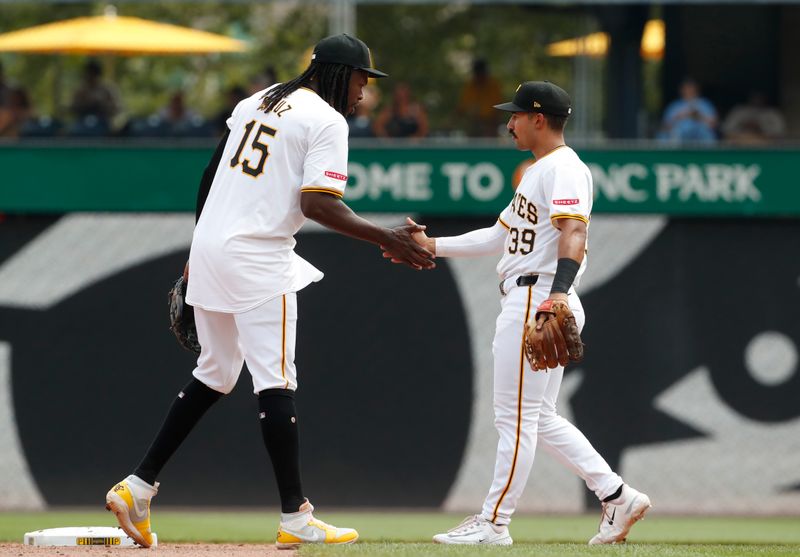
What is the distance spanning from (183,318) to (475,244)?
145cm

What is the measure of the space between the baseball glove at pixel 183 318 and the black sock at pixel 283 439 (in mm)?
486

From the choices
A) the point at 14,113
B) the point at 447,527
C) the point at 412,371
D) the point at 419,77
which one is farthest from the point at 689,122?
the point at 419,77

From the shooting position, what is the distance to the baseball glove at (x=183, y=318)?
5.82m

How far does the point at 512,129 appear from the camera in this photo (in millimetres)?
6137

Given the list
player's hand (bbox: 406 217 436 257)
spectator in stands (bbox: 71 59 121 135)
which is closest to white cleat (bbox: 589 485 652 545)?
player's hand (bbox: 406 217 436 257)

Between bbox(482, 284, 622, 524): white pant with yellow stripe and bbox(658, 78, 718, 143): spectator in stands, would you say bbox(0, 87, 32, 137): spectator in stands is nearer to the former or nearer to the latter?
bbox(658, 78, 718, 143): spectator in stands

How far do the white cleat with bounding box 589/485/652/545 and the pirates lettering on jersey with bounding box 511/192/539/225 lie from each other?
1282 mm

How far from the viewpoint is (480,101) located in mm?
15281

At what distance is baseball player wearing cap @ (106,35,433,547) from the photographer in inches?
215

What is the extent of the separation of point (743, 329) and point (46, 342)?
15.8ft

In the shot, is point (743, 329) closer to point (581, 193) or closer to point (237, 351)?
point (581, 193)

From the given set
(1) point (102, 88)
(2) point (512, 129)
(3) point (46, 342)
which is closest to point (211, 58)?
(1) point (102, 88)

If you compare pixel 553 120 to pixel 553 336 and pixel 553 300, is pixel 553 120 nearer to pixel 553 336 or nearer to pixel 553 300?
pixel 553 300

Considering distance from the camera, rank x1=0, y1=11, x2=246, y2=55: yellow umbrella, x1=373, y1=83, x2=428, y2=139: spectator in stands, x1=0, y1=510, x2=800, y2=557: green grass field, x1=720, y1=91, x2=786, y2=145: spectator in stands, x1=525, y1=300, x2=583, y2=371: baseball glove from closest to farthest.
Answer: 1. x1=525, y1=300, x2=583, y2=371: baseball glove
2. x1=0, y1=510, x2=800, y2=557: green grass field
3. x1=373, y1=83, x2=428, y2=139: spectator in stands
4. x1=0, y1=11, x2=246, y2=55: yellow umbrella
5. x1=720, y1=91, x2=786, y2=145: spectator in stands
